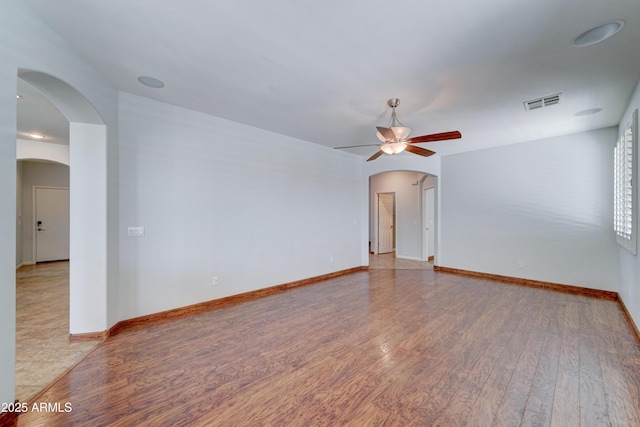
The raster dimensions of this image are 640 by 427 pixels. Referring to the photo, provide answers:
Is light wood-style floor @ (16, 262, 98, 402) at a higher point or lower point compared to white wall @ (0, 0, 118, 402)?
lower

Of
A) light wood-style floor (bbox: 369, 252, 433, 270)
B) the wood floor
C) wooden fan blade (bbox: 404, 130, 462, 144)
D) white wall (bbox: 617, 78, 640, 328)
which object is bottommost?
light wood-style floor (bbox: 369, 252, 433, 270)

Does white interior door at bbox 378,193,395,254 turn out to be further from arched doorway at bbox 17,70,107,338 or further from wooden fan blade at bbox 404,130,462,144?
arched doorway at bbox 17,70,107,338

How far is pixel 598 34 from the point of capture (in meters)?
2.10

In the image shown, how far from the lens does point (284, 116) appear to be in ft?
12.9

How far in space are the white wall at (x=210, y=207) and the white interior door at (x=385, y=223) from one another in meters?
3.85

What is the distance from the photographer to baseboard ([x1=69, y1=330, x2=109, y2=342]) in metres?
2.80

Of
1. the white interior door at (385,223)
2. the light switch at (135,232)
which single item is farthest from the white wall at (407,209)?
the light switch at (135,232)

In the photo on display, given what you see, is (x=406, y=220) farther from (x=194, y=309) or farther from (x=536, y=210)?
(x=194, y=309)

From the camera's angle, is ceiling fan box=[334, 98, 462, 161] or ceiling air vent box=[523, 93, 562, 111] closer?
ceiling fan box=[334, 98, 462, 161]

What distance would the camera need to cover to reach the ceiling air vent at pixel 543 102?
10.5 feet

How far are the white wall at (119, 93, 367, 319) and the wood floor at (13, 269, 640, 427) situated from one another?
0.61 metres

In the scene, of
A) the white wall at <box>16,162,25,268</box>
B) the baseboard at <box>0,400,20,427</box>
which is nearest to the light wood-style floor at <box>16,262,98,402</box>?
the baseboard at <box>0,400,20,427</box>

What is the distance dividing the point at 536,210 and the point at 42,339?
7.42 metres

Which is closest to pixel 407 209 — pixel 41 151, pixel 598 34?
pixel 598 34
